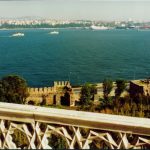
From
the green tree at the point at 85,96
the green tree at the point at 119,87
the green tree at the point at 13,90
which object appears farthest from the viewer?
the green tree at the point at 119,87

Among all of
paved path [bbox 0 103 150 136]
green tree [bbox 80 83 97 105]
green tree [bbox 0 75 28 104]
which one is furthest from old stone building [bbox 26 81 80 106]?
paved path [bbox 0 103 150 136]

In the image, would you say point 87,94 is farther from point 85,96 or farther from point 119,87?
point 119,87

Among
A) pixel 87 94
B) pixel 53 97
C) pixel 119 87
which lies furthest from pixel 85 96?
pixel 119 87

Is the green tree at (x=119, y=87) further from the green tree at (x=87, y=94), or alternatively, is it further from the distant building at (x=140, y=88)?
the green tree at (x=87, y=94)

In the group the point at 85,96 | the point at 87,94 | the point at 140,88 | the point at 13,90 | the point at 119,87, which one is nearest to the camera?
the point at 13,90

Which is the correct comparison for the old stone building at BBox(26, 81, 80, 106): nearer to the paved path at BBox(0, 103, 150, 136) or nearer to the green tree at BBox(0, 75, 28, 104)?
the green tree at BBox(0, 75, 28, 104)

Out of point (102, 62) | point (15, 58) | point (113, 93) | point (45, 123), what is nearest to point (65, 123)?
point (45, 123)

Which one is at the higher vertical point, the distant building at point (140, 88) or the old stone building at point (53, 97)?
the distant building at point (140, 88)

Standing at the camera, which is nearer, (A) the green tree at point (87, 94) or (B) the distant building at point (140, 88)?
(A) the green tree at point (87, 94)

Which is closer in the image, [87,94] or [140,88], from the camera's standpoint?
[87,94]

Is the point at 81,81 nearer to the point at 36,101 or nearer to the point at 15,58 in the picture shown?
the point at 36,101

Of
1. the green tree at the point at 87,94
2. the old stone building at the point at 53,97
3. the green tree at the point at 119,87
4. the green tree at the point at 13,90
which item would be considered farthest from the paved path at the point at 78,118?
the green tree at the point at 119,87
